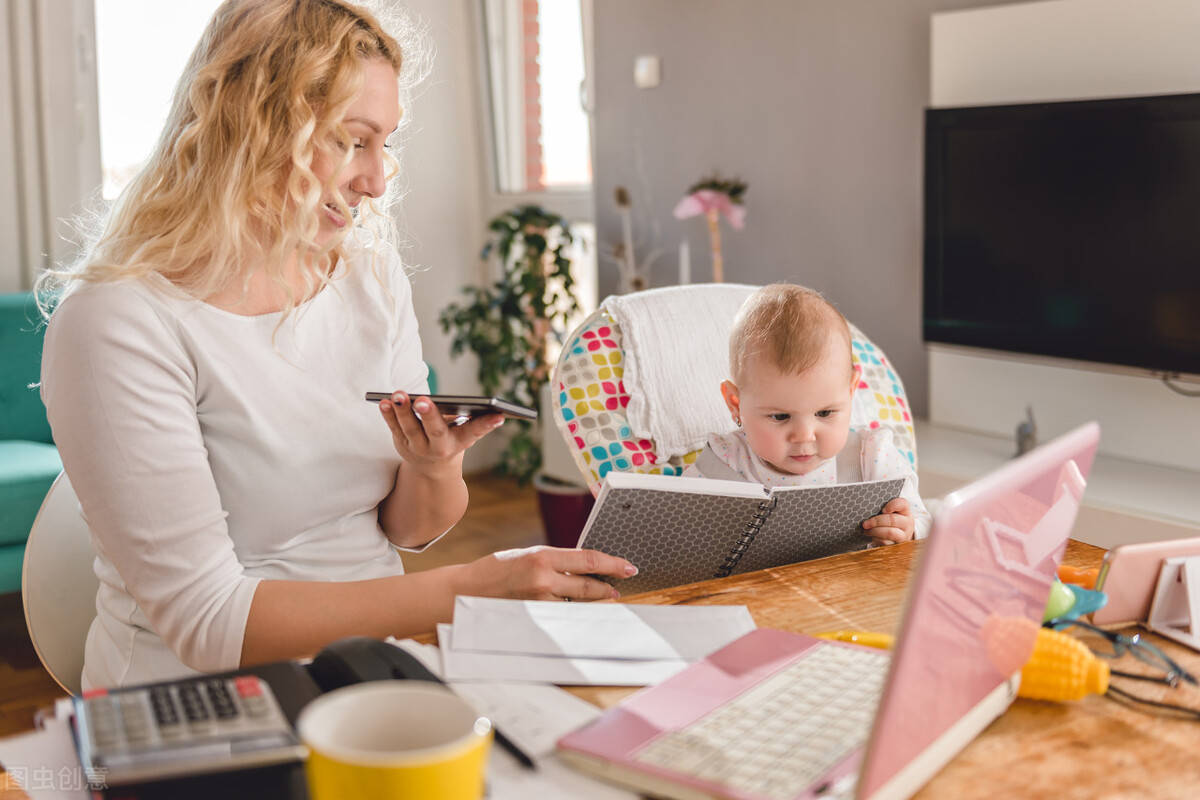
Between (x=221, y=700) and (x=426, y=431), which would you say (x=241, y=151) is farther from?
(x=221, y=700)

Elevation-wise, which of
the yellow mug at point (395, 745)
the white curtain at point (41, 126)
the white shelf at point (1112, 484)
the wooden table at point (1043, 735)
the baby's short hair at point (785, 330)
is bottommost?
the white shelf at point (1112, 484)

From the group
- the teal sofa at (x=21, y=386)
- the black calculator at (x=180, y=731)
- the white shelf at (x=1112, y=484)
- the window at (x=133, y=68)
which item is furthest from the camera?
the window at (x=133, y=68)

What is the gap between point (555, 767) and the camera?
730 millimetres

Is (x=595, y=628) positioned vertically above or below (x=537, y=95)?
below

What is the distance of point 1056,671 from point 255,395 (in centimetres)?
88

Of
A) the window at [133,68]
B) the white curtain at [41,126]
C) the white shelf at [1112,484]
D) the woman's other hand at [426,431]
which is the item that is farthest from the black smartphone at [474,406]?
the window at [133,68]

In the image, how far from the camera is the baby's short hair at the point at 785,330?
1.44 m

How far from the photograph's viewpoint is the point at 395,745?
59cm

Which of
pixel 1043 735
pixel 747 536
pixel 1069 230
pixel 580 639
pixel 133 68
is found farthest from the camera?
pixel 133 68

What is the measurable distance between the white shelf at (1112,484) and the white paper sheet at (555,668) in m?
1.53

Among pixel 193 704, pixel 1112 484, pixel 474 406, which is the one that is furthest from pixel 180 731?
pixel 1112 484

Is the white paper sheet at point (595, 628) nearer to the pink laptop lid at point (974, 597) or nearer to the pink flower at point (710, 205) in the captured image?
the pink laptop lid at point (974, 597)

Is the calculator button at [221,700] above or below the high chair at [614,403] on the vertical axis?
below

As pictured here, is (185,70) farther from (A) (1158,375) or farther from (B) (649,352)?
(A) (1158,375)
